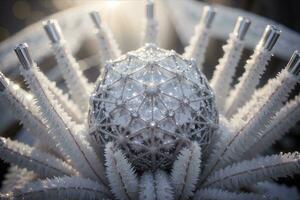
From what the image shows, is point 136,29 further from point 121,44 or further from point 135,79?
point 135,79

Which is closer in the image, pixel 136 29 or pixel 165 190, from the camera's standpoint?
pixel 165 190

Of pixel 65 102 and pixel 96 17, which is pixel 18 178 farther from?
pixel 96 17

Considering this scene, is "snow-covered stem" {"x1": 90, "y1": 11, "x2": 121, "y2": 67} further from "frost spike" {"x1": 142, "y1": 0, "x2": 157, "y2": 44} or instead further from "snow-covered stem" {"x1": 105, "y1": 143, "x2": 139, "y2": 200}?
"snow-covered stem" {"x1": 105, "y1": 143, "x2": 139, "y2": 200}

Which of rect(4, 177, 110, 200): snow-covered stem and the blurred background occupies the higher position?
the blurred background

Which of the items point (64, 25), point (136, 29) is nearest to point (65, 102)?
point (64, 25)

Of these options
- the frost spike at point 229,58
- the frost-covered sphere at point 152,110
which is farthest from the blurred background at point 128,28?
the frost-covered sphere at point 152,110

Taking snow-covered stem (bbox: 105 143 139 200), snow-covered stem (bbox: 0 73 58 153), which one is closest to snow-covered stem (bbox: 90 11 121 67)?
snow-covered stem (bbox: 0 73 58 153)
